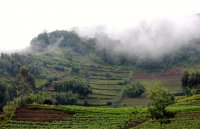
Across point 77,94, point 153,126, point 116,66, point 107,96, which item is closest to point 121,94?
point 107,96

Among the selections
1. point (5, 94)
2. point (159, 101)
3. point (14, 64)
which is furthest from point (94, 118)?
point (14, 64)

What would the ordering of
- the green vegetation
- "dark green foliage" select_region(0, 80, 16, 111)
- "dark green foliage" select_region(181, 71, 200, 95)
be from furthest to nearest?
"dark green foliage" select_region(0, 80, 16, 111)
"dark green foliage" select_region(181, 71, 200, 95)
the green vegetation

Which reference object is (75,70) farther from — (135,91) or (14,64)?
(135,91)

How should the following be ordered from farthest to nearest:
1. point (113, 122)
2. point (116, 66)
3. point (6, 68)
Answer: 1. point (116, 66)
2. point (6, 68)
3. point (113, 122)

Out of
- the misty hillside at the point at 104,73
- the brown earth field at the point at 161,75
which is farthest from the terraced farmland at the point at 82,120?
the brown earth field at the point at 161,75

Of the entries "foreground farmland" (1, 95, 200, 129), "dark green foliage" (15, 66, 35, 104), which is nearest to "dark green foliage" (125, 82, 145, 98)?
"dark green foliage" (15, 66, 35, 104)

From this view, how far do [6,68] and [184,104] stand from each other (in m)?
97.2

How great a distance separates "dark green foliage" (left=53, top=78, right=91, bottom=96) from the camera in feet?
479

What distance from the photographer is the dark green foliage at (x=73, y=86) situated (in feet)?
479

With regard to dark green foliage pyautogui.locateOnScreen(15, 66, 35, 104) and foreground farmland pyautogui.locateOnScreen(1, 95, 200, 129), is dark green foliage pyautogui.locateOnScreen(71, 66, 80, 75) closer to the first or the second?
dark green foliage pyautogui.locateOnScreen(15, 66, 35, 104)

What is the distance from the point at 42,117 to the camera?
85.5m

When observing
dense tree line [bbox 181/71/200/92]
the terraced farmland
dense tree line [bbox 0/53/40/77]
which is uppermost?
dense tree line [bbox 0/53/40/77]

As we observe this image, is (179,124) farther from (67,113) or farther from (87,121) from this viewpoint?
(67,113)

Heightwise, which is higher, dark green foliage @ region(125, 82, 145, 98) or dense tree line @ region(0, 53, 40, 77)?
dense tree line @ region(0, 53, 40, 77)
